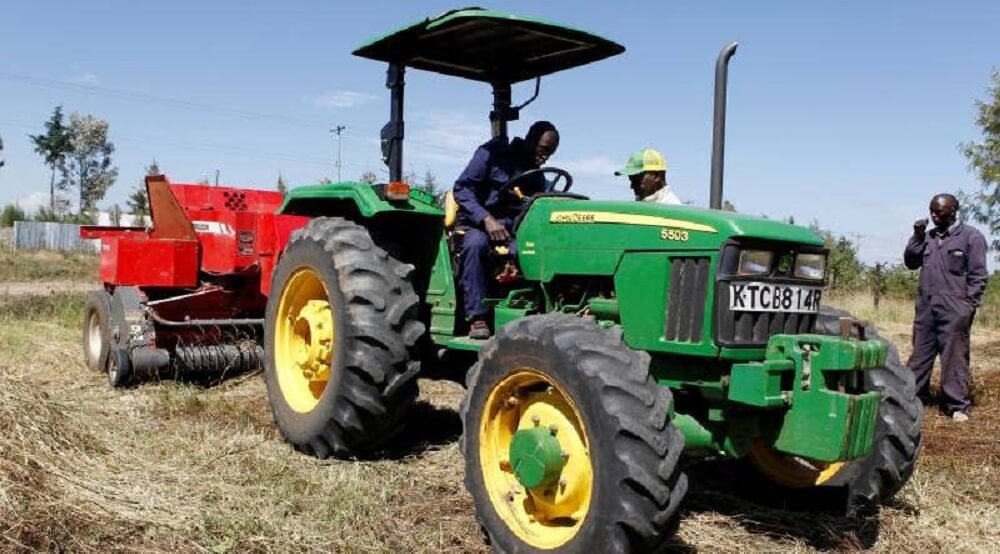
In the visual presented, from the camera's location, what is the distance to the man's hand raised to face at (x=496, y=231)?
504cm

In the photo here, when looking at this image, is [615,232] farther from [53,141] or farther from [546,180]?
[53,141]

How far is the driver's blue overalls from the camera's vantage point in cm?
514

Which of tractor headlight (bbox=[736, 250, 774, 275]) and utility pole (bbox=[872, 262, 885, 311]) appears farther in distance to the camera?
utility pole (bbox=[872, 262, 885, 311])

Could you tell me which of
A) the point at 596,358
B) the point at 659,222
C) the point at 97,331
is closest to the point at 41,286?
the point at 97,331

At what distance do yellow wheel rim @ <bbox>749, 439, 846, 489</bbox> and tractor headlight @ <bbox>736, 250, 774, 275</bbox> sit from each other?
107cm

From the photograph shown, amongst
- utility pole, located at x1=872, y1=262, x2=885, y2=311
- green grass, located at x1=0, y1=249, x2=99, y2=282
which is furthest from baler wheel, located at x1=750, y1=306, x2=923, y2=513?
green grass, located at x1=0, y1=249, x2=99, y2=282

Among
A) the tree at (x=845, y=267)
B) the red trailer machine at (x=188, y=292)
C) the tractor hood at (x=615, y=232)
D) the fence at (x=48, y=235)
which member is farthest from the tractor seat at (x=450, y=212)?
the fence at (x=48, y=235)

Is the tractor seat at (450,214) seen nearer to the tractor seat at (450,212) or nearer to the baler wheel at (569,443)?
the tractor seat at (450,212)

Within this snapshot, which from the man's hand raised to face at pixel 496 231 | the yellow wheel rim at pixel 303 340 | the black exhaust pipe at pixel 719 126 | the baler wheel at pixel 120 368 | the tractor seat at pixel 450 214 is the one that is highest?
the black exhaust pipe at pixel 719 126

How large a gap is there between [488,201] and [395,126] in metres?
0.96

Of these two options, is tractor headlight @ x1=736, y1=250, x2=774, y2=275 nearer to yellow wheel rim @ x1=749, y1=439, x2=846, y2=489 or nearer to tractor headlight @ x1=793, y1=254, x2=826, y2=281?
tractor headlight @ x1=793, y1=254, x2=826, y2=281

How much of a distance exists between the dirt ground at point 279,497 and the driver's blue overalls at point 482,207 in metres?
1.03

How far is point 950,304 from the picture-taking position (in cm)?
757

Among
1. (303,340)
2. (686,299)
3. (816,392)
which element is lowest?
(303,340)
